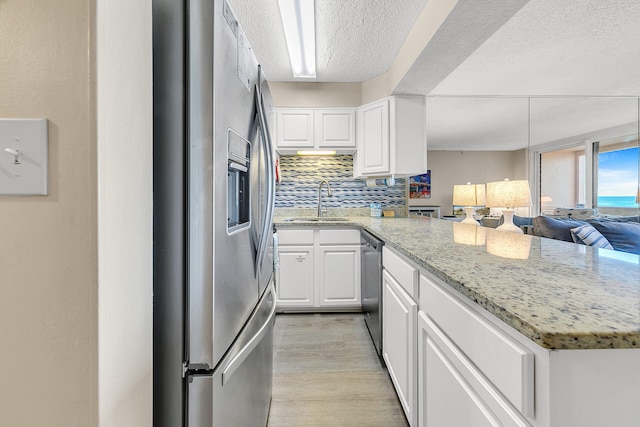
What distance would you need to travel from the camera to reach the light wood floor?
1.50 metres

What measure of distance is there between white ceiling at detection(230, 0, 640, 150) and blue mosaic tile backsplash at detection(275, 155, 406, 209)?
945mm

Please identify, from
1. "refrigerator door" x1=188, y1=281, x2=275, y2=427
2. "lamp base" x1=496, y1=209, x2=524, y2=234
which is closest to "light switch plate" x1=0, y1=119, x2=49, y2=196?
"refrigerator door" x1=188, y1=281, x2=275, y2=427

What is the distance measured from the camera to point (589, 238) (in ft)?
7.37

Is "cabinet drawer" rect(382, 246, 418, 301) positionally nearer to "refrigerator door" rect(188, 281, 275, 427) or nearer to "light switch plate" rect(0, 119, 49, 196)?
"refrigerator door" rect(188, 281, 275, 427)

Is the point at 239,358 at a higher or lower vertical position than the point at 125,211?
lower

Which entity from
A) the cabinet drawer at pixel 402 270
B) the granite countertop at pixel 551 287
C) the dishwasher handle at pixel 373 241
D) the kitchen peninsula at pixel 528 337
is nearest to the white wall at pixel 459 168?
the dishwasher handle at pixel 373 241

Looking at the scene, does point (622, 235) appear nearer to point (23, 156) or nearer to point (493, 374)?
point (493, 374)

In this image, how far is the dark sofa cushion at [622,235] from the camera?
2.32 meters

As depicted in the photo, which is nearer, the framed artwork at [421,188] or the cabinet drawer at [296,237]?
the cabinet drawer at [296,237]

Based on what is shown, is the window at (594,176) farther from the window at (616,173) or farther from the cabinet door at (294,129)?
the cabinet door at (294,129)

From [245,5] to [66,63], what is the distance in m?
1.95

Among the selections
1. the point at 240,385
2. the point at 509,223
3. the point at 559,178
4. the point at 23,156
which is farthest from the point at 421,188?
the point at 23,156

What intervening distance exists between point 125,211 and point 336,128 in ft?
9.59

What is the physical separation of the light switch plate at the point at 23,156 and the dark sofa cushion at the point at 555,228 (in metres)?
3.18
